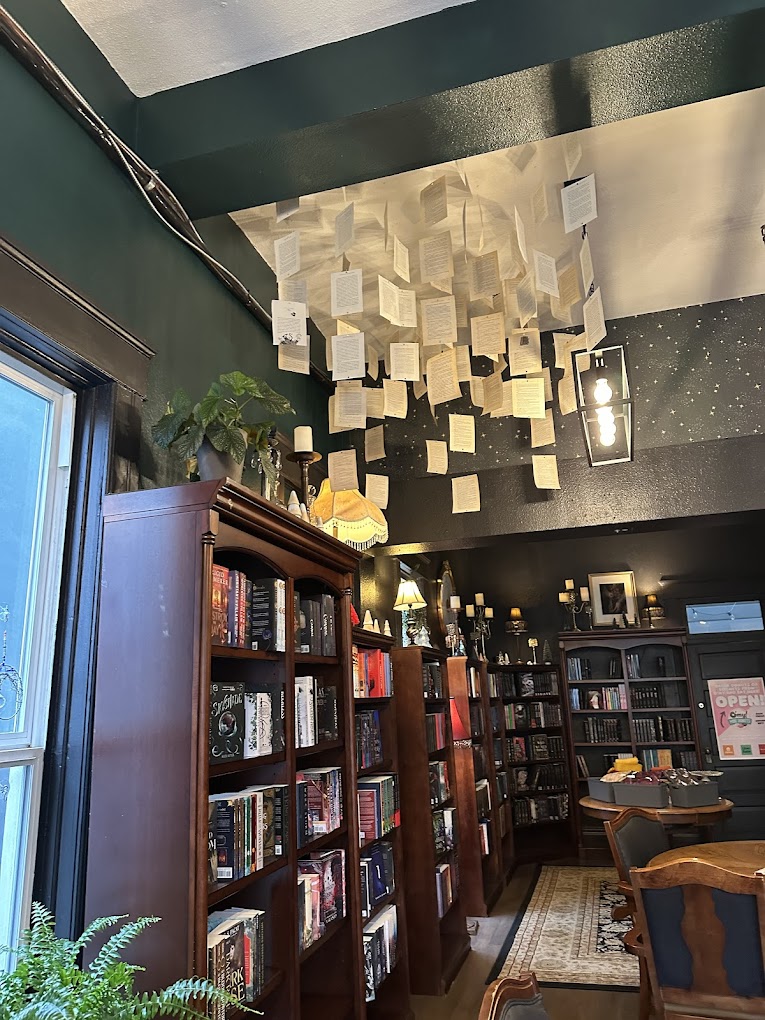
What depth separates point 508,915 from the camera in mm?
5141

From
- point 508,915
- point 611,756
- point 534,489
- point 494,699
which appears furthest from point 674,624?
point 534,489

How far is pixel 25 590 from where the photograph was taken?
1.96 m

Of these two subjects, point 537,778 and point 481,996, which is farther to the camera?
point 537,778

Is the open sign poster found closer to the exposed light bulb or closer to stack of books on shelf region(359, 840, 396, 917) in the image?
stack of books on shelf region(359, 840, 396, 917)

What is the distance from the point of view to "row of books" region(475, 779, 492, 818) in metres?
5.57

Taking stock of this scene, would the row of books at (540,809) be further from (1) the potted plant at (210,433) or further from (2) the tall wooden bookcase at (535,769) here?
(1) the potted plant at (210,433)

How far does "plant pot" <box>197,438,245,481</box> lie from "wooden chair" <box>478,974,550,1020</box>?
139cm

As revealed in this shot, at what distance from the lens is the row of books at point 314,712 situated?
2344 millimetres

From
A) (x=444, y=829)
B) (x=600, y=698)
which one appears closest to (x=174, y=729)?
(x=444, y=829)

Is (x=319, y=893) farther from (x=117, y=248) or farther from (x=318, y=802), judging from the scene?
(x=117, y=248)

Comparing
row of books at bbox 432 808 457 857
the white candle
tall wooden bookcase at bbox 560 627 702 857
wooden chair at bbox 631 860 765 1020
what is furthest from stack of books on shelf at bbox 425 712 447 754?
tall wooden bookcase at bbox 560 627 702 857

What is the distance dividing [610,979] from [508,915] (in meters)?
1.39

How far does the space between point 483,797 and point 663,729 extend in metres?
2.54

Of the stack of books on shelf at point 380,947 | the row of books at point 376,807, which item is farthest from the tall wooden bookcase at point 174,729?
the row of books at point 376,807
